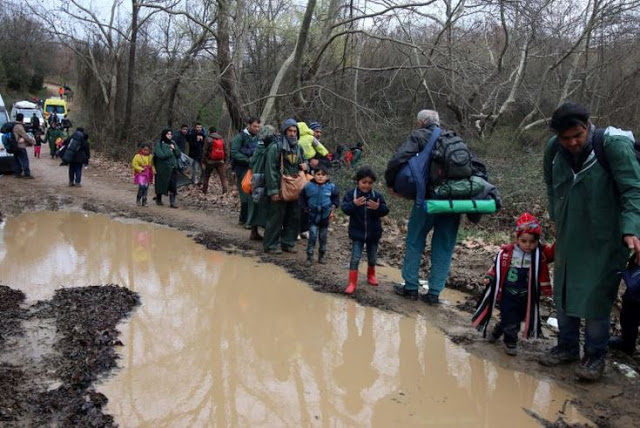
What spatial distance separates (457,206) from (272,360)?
7.49ft

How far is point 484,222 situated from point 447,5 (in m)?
7.19

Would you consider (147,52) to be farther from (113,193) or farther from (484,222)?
(484,222)

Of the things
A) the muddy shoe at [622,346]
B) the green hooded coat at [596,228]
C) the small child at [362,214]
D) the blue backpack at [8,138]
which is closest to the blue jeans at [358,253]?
the small child at [362,214]

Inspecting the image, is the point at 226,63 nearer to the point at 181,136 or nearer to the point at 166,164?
the point at 181,136

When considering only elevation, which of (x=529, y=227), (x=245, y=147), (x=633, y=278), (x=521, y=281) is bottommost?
(x=521, y=281)

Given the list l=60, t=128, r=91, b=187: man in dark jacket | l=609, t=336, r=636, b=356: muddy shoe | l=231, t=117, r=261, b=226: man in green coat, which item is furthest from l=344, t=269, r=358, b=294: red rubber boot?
l=60, t=128, r=91, b=187: man in dark jacket

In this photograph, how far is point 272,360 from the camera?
4504 mm

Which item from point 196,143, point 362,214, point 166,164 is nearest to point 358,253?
point 362,214

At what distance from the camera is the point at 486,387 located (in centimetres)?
418

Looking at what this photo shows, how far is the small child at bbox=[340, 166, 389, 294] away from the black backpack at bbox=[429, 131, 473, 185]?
32.1 inches

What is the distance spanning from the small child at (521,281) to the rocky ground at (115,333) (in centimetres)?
27

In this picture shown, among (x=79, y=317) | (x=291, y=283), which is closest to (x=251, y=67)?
(x=291, y=283)

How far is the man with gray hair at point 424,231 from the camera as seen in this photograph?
18.7ft

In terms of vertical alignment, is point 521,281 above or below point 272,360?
above
